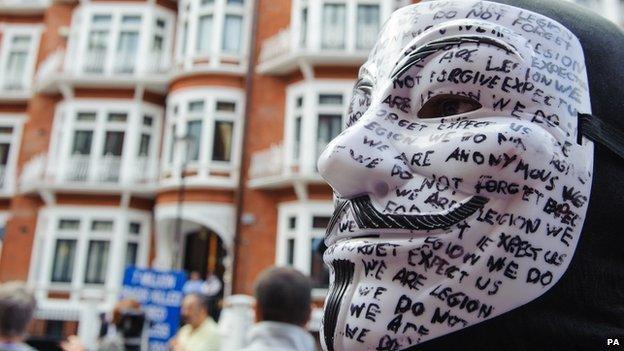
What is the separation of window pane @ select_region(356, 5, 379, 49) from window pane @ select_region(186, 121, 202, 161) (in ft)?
14.2

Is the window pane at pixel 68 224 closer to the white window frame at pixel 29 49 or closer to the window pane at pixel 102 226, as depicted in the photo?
the window pane at pixel 102 226

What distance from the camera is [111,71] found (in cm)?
1408

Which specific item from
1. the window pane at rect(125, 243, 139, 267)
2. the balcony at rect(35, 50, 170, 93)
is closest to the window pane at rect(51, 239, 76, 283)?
the window pane at rect(125, 243, 139, 267)

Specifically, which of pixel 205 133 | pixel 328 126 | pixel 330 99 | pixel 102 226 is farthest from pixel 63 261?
pixel 330 99

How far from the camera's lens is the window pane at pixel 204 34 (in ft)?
44.4

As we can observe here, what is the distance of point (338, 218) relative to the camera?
0.99m

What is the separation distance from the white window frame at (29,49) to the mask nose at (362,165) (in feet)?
55.7

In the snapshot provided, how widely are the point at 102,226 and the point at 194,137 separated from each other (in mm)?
3429

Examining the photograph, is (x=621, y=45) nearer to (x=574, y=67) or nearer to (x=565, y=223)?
(x=574, y=67)

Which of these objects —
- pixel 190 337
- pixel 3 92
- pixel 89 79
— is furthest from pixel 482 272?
pixel 3 92

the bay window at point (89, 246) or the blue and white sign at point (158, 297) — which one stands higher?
the bay window at point (89, 246)

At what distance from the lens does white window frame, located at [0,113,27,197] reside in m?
14.9

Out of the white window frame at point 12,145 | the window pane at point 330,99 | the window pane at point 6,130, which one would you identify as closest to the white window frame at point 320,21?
the window pane at point 330,99

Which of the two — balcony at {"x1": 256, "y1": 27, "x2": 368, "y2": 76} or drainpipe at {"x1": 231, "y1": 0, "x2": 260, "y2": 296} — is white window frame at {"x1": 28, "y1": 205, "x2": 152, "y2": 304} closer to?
drainpipe at {"x1": 231, "y1": 0, "x2": 260, "y2": 296}
